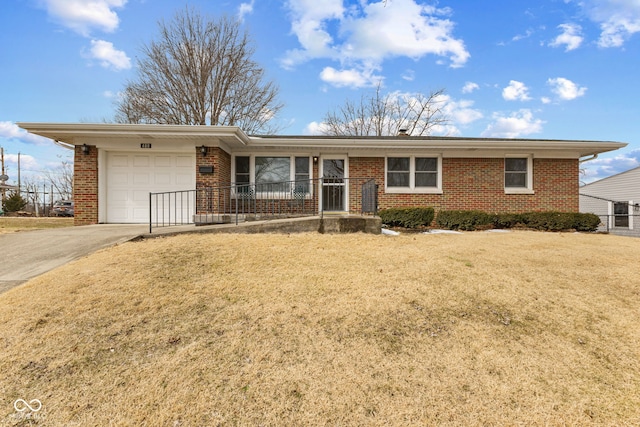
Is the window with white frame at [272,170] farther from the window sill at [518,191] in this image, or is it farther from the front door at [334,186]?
the window sill at [518,191]

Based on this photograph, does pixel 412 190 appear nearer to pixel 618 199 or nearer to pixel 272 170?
pixel 272 170

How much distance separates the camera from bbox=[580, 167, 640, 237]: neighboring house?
16889 mm

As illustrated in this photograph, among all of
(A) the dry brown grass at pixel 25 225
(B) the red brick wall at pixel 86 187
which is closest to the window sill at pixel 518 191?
(B) the red brick wall at pixel 86 187

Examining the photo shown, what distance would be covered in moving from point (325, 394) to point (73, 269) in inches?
162

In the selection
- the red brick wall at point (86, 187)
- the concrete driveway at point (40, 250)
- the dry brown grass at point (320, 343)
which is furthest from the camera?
the red brick wall at point (86, 187)

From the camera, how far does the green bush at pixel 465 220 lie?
977cm

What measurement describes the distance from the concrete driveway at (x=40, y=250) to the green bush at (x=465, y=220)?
8.40 meters

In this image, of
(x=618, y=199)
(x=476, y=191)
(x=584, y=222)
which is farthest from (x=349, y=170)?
(x=618, y=199)

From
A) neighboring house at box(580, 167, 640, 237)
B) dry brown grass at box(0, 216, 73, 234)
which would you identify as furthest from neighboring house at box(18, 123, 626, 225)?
neighboring house at box(580, 167, 640, 237)

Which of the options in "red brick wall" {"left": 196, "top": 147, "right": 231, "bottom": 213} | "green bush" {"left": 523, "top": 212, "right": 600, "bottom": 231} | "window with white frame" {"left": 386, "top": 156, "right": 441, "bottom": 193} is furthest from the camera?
"window with white frame" {"left": 386, "top": 156, "right": 441, "bottom": 193}

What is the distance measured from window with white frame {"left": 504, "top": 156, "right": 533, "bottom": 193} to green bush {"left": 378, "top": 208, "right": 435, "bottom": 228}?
11.8ft

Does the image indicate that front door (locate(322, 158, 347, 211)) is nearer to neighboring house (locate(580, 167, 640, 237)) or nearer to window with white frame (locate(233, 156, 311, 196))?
window with white frame (locate(233, 156, 311, 196))

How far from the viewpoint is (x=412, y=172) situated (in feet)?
36.1

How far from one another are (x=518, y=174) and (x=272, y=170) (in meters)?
8.50
